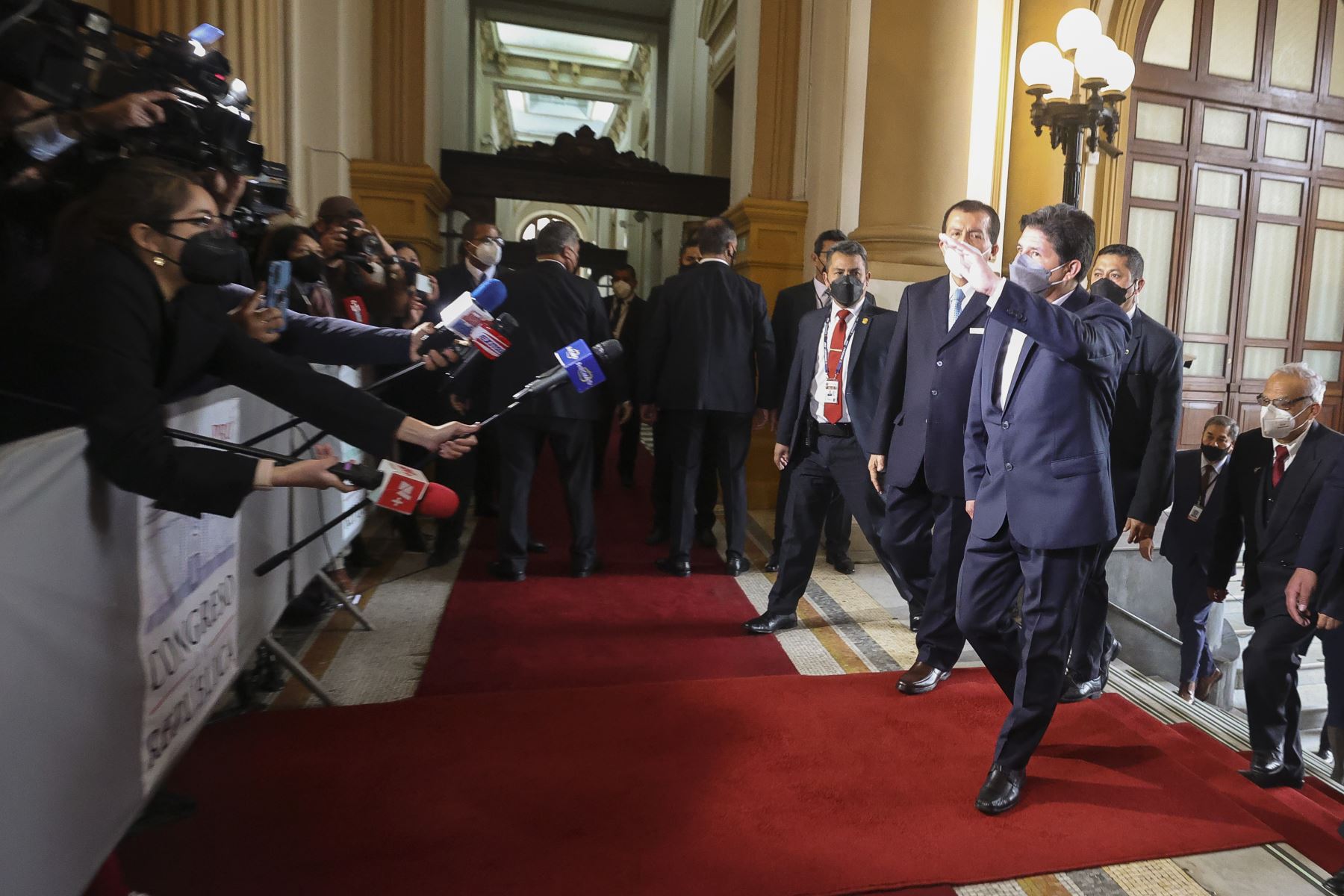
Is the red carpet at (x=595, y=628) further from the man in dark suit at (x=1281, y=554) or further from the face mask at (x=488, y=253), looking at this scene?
the man in dark suit at (x=1281, y=554)

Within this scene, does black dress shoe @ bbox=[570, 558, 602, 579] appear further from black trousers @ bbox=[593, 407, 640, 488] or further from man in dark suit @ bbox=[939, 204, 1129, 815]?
man in dark suit @ bbox=[939, 204, 1129, 815]

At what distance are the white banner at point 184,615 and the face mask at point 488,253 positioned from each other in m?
2.43

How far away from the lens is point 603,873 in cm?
207

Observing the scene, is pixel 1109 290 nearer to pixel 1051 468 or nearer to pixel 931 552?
pixel 931 552

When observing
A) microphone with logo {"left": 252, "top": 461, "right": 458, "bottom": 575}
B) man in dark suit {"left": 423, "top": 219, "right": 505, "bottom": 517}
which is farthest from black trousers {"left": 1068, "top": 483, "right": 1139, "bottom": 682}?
man in dark suit {"left": 423, "top": 219, "right": 505, "bottom": 517}

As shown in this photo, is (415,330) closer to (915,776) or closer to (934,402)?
(934,402)

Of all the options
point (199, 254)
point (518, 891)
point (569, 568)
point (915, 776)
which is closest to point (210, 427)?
point (199, 254)

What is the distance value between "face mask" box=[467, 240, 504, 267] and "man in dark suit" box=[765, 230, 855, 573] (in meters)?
1.54

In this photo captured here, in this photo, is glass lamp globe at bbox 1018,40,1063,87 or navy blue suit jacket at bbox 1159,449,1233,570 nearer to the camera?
navy blue suit jacket at bbox 1159,449,1233,570

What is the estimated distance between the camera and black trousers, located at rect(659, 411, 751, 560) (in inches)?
182

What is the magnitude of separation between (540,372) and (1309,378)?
11.5ft

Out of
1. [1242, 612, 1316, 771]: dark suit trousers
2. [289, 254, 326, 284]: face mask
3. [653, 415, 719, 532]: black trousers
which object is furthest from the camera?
[653, 415, 719, 532]: black trousers

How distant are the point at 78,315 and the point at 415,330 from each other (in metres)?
1.26

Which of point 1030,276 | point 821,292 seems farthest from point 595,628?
point 1030,276
